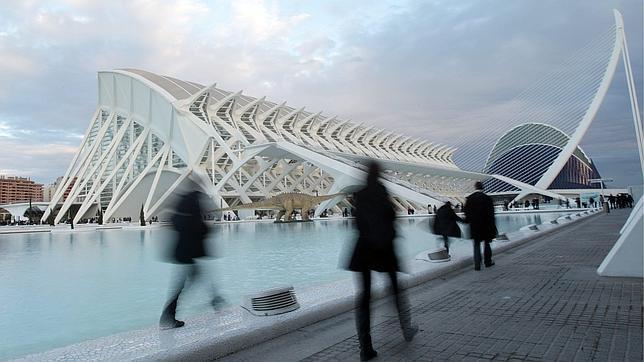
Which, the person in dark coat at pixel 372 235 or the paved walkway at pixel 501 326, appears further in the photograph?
the person in dark coat at pixel 372 235

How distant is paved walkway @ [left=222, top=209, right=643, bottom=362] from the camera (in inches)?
106

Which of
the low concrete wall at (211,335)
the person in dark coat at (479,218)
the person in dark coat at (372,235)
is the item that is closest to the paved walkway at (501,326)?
the low concrete wall at (211,335)

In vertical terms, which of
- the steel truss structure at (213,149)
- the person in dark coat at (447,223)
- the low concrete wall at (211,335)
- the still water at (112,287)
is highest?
the steel truss structure at (213,149)

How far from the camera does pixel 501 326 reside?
10.7ft

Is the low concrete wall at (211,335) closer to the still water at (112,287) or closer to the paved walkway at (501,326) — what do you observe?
the paved walkway at (501,326)

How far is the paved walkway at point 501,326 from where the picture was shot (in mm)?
2689

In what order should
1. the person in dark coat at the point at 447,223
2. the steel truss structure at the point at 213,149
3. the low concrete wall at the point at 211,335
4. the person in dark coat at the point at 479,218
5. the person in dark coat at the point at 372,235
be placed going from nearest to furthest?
the low concrete wall at the point at 211,335 < the person in dark coat at the point at 372,235 < the person in dark coat at the point at 479,218 < the person in dark coat at the point at 447,223 < the steel truss structure at the point at 213,149

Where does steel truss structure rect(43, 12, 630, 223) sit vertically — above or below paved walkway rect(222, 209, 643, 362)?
above

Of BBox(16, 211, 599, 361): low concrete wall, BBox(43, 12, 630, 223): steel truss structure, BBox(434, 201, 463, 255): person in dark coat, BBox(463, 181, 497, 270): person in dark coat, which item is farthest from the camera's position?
BBox(43, 12, 630, 223): steel truss structure

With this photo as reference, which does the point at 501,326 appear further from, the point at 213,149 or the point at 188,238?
the point at 213,149

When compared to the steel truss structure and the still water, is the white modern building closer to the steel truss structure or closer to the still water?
the steel truss structure

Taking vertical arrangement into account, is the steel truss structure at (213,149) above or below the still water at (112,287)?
above

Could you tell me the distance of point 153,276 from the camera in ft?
23.0

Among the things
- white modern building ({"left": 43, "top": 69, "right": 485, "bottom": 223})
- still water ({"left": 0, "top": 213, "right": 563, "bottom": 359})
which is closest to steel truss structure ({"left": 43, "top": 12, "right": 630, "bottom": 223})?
white modern building ({"left": 43, "top": 69, "right": 485, "bottom": 223})
